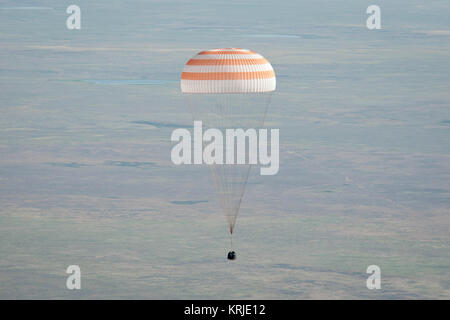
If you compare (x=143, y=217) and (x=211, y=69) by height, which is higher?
(x=211, y=69)

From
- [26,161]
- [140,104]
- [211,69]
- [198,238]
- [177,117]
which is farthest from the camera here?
[140,104]

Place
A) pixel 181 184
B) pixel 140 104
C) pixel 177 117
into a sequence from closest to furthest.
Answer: pixel 181 184 < pixel 177 117 < pixel 140 104

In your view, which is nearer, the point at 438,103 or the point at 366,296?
the point at 366,296

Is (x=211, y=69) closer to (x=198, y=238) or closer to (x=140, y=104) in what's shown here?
(x=198, y=238)

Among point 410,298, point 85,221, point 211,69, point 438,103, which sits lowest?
point 410,298

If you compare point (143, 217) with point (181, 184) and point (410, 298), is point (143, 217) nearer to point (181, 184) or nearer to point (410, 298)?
point (181, 184)

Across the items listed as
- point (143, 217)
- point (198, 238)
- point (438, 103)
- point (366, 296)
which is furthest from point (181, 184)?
point (438, 103)
